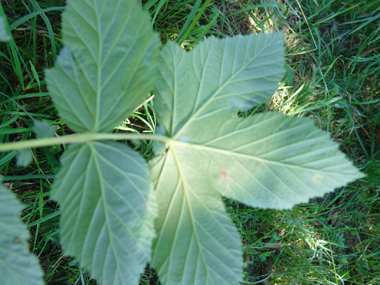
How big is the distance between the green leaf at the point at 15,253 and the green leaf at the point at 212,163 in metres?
0.46

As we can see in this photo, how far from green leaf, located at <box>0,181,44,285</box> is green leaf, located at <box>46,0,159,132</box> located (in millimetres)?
395

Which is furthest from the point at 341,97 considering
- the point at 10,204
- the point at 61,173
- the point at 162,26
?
the point at 10,204

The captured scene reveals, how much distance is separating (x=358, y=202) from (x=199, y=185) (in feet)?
6.71

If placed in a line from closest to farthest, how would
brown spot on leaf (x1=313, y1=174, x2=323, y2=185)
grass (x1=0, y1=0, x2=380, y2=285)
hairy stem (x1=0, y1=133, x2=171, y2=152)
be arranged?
hairy stem (x1=0, y1=133, x2=171, y2=152) → brown spot on leaf (x1=313, y1=174, x2=323, y2=185) → grass (x1=0, y1=0, x2=380, y2=285)

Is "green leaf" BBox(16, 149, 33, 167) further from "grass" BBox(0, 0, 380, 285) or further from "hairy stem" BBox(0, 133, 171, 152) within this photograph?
"grass" BBox(0, 0, 380, 285)

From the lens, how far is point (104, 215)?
1.15 metres

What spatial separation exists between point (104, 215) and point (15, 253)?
0.34 meters

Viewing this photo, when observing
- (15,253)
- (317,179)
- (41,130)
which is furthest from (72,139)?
(317,179)

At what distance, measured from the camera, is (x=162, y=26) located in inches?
84.0

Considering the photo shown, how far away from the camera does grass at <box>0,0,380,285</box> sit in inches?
74.2

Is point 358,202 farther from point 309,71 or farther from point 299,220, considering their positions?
point 309,71

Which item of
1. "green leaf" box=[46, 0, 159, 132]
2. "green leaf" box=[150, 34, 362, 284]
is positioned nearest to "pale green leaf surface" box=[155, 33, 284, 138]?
"green leaf" box=[150, 34, 362, 284]

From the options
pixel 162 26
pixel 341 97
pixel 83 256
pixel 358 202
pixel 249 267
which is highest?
pixel 162 26

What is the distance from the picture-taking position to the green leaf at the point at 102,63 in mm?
1122
